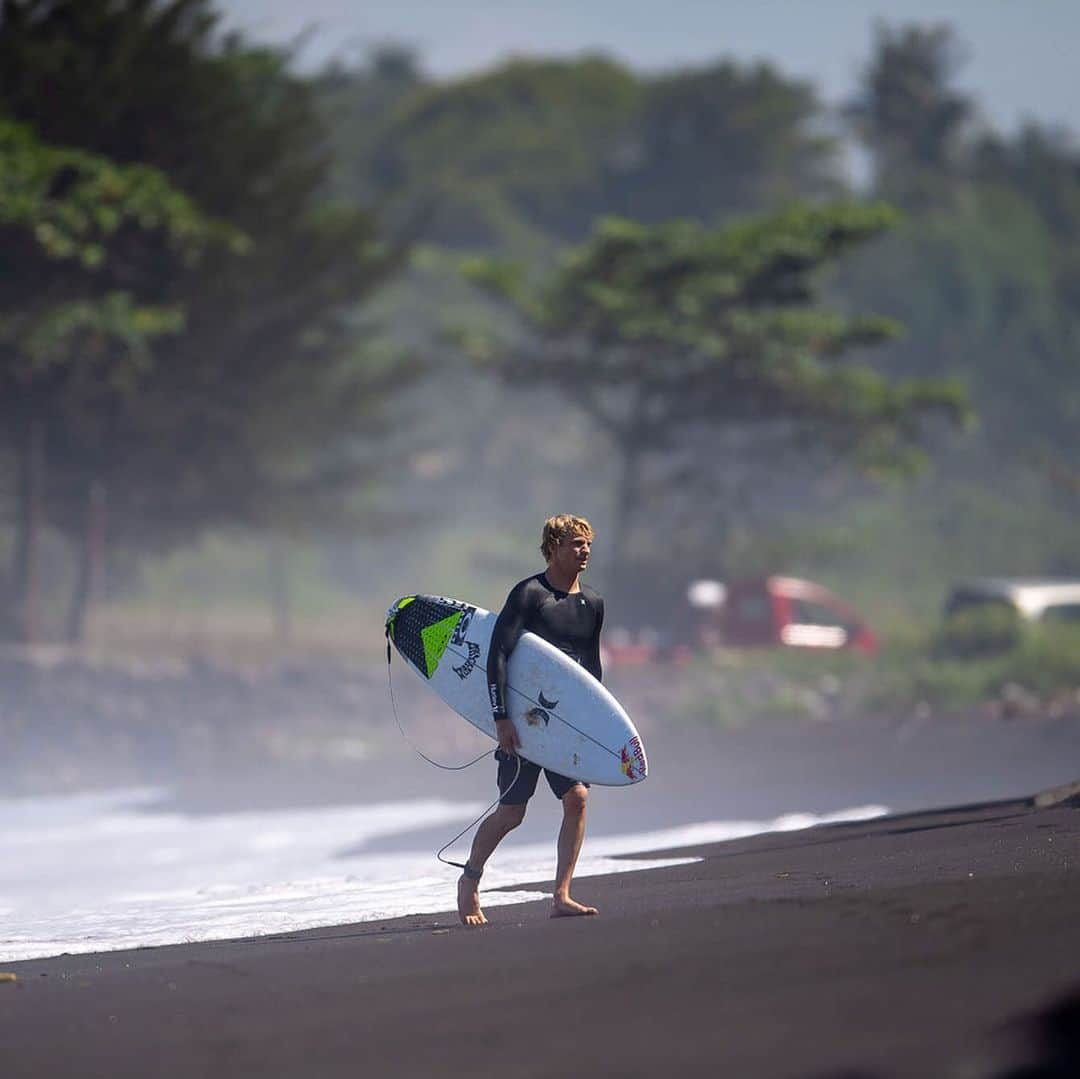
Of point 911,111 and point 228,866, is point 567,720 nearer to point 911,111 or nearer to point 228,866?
point 228,866

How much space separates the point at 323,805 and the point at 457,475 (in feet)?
124

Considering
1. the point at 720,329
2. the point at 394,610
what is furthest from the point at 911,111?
the point at 394,610

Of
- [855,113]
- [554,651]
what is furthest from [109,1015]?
[855,113]

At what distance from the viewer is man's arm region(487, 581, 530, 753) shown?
24.9ft

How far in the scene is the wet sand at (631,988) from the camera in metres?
4.86

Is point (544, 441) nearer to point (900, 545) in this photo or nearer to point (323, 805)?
point (900, 545)

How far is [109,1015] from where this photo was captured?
241 inches

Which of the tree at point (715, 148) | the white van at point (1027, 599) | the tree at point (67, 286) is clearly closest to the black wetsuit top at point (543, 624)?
the tree at point (67, 286)

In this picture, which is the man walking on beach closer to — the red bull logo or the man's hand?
the man's hand

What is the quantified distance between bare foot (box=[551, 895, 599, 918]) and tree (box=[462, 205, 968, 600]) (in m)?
19.4

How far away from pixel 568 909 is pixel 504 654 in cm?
110

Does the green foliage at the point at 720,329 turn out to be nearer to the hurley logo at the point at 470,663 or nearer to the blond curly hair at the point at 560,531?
the hurley logo at the point at 470,663

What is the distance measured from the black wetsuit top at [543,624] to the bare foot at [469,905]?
2.48ft

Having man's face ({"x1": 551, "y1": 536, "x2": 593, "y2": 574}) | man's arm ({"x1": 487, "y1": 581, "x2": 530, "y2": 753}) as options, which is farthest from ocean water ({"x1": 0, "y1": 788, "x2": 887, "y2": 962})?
man's face ({"x1": 551, "y1": 536, "x2": 593, "y2": 574})
